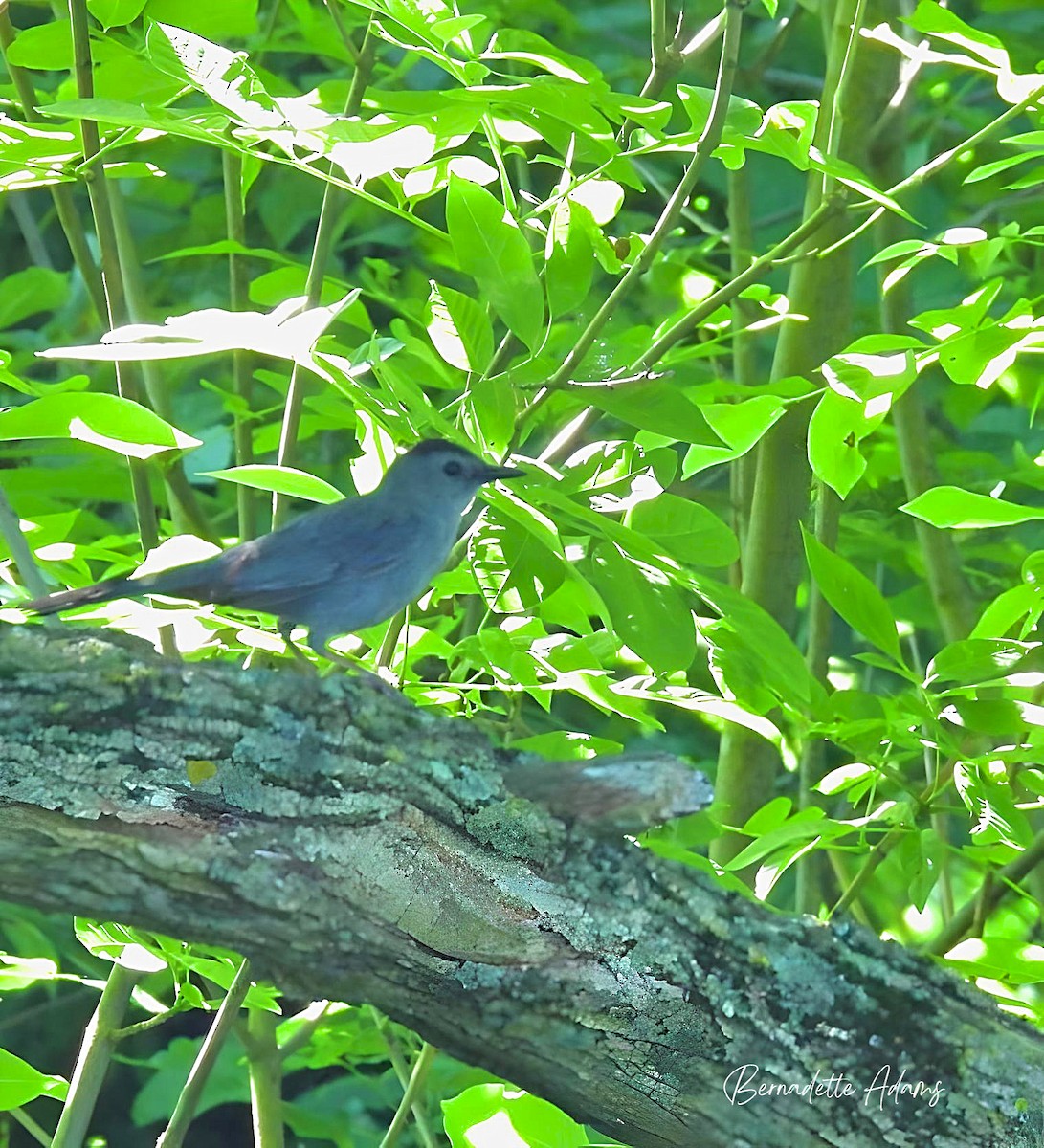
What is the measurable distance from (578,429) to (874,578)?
1442 mm

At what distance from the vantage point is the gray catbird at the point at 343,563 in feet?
6.56

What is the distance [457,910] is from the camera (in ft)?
4.41

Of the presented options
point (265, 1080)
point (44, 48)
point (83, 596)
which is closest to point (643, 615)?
point (83, 596)

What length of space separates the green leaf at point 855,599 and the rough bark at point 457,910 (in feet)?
1.34

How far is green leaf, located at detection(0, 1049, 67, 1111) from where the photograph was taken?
5.81 feet

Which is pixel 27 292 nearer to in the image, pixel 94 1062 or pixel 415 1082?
pixel 94 1062

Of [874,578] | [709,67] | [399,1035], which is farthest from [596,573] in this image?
[709,67]

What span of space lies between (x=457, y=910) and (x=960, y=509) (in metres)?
0.80

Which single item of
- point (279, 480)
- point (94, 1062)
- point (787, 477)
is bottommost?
point (94, 1062)

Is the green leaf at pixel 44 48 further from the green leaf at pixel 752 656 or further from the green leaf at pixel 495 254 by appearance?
the green leaf at pixel 752 656

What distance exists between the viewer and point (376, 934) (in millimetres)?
1302

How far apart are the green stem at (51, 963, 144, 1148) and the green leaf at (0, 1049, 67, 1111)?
293mm

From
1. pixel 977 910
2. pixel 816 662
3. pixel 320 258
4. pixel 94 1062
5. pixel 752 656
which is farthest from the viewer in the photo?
pixel 816 662

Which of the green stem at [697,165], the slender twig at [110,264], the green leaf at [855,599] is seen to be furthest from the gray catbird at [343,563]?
the green leaf at [855,599]
